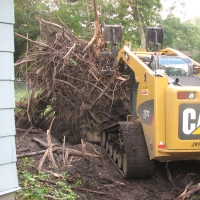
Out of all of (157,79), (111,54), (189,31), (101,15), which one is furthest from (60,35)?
(189,31)

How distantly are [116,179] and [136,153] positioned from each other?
0.68 m

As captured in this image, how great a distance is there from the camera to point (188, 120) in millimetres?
4762

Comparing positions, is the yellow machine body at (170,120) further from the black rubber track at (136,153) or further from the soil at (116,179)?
the soil at (116,179)

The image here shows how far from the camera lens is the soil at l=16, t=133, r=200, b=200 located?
5238 mm

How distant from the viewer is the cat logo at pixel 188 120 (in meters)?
4.74

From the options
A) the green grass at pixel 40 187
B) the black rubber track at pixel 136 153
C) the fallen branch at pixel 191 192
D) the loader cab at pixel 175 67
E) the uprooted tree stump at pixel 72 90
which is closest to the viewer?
the green grass at pixel 40 187

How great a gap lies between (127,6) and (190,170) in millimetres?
16035

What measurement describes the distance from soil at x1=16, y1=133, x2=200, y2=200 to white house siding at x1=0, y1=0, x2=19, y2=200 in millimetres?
1258

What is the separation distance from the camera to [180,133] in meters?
4.75

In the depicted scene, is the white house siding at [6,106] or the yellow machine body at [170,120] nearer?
the white house siding at [6,106]

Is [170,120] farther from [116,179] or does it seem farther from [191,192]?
[116,179]

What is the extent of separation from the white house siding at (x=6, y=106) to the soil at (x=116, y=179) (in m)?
1.26

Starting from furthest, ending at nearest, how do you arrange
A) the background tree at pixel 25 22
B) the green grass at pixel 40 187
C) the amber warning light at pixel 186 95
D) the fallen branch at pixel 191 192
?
the background tree at pixel 25 22
the fallen branch at pixel 191 192
the amber warning light at pixel 186 95
the green grass at pixel 40 187

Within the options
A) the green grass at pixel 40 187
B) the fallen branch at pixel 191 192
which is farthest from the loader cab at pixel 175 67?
the green grass at pixel 40 187
